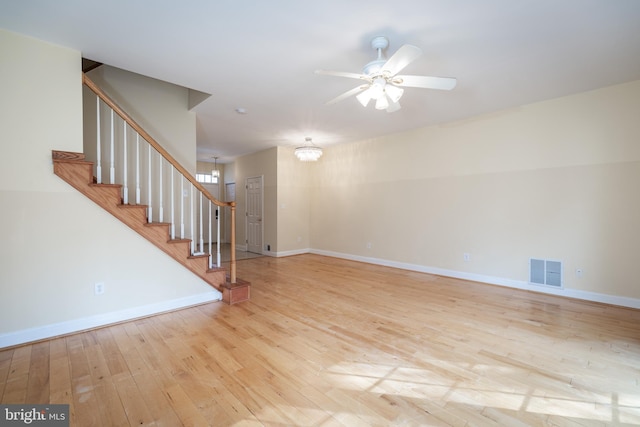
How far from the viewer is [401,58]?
2162 millimetres

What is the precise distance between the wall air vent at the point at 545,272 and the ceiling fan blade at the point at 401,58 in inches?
140

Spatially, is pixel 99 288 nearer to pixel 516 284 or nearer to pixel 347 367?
pixel 347 367

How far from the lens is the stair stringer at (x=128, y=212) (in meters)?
2.65

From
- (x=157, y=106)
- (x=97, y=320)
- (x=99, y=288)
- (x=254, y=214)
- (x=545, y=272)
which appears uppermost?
(x=157, y=106)

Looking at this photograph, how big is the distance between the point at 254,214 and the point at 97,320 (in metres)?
4.88

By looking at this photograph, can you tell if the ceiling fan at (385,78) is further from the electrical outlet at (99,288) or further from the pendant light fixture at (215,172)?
the pendant light fixture at (215,172)

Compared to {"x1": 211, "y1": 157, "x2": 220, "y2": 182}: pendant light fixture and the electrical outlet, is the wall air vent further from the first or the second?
{"x1": 211, "y1": 157, "x2": 220, "y2": 182}: pendant light fixture

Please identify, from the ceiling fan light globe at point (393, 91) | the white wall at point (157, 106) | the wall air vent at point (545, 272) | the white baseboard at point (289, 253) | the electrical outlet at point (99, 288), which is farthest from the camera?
the white baseboard at point (289, 253)

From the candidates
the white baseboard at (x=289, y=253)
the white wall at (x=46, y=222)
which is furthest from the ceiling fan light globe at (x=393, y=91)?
the white baseboard at (x=289, y=253)

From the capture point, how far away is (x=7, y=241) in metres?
2.42

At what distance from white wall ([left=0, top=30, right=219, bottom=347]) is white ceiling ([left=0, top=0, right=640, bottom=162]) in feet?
1.15

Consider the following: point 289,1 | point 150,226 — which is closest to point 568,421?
point 289,1

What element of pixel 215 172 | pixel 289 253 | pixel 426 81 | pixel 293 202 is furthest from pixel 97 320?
pixel 215 172

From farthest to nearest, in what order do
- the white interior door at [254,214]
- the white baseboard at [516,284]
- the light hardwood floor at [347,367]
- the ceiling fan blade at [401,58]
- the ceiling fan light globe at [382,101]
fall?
the white interior door at [254,214] → the white baseboard at [516,284] → the ceiling fan light globe at [382,101] → the ceiling fan blade at [401,58] → the light hardwood floor at [347,367]
